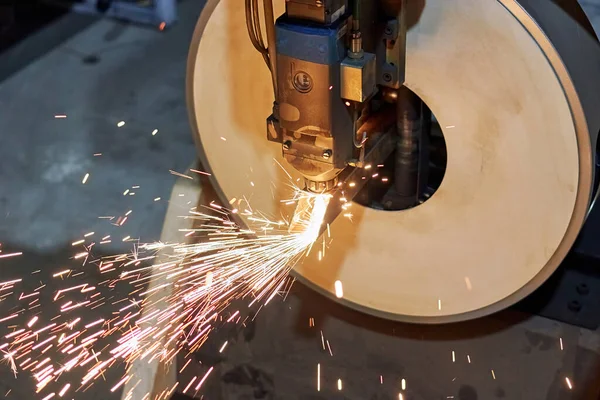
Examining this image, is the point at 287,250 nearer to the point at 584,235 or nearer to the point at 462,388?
the point at 462,388

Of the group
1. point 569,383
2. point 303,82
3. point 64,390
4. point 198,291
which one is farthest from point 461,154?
point 64,390

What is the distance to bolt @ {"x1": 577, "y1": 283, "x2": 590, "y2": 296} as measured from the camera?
1224mm

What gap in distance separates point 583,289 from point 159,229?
113 centimetres

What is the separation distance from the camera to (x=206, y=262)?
1.36 metres

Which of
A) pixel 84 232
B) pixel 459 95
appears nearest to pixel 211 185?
pixel 459 95

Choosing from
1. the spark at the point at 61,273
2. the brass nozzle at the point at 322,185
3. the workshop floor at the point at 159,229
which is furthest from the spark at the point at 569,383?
the spark at the point at 61,273

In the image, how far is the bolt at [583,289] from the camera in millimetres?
1224

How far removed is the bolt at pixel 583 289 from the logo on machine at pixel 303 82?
601 mm

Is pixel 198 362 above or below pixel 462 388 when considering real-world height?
below

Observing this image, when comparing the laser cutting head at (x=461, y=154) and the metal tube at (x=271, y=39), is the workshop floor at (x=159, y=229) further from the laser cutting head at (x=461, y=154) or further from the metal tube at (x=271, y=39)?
the metal tube at (x=271, y=39)

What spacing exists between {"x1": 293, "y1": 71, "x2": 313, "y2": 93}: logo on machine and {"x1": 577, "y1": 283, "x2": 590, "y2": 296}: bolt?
601 millimetres

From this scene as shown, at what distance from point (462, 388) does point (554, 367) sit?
0.15 meters

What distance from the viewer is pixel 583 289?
48.4 inches

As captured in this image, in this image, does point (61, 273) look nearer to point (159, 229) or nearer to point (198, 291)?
point (159, 229)
